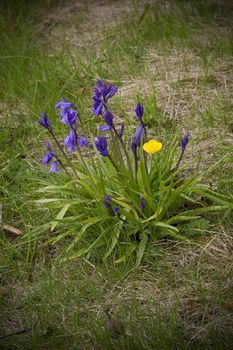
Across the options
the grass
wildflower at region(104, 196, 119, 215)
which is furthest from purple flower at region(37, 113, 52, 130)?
the grass

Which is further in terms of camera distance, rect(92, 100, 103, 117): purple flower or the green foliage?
the green foliage

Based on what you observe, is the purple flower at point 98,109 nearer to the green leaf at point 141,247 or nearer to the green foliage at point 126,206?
the green foliage at point 126,206

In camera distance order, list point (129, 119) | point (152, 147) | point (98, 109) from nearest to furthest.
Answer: point (98, 109), point (152, 147), point (129, 119)

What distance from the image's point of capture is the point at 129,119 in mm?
3826

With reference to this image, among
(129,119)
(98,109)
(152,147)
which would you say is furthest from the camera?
(129,119)

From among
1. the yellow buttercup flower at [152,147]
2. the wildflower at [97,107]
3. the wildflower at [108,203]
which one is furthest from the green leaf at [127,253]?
the wildflower at [97,107]

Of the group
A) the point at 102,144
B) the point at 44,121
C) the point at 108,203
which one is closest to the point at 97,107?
the point at 102,144

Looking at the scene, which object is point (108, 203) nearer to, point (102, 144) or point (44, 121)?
point (102, 144)

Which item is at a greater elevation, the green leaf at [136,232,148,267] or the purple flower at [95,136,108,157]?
the purple flower at [95,136,108,157]

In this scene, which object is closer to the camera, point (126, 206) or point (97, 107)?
point (97, 107)

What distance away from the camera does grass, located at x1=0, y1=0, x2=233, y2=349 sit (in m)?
2.35

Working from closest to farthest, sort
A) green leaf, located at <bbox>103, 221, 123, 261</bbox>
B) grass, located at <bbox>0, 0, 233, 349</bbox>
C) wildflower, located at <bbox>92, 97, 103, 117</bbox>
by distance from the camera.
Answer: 1. grass, located at <bbox>0, 0, 233, 349</bbox>
2. wildflower, located at <bbox>92, 97, 103, 117</bbox>
3. green leaf, located at <bbox>103, 221, 123, 261</bbox>

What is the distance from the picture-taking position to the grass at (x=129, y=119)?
7.72 ft

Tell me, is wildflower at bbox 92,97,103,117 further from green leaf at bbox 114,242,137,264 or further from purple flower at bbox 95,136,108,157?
green leaf at bbox 114,242,137,264
